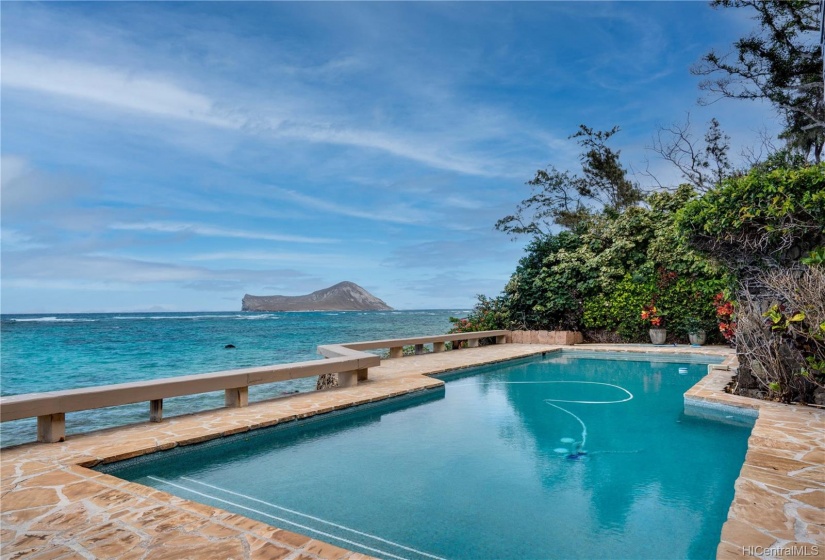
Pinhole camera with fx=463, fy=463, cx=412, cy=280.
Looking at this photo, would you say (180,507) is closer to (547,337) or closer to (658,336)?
(547,337)

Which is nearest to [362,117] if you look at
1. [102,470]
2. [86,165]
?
[86,165]

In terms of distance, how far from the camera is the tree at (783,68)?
46.0 feet

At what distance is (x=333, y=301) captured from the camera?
69.4 metres

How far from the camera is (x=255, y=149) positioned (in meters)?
14.0

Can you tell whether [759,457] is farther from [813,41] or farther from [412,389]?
[813,41]

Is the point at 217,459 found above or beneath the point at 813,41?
beneath

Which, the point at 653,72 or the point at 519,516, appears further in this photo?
the point at 653,72

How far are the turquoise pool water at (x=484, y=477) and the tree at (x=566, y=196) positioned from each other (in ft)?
55.1

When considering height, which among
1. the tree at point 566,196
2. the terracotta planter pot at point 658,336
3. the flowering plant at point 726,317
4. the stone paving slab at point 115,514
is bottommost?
the stone paving slab at point 115,514

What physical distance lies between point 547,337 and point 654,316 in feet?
10.4

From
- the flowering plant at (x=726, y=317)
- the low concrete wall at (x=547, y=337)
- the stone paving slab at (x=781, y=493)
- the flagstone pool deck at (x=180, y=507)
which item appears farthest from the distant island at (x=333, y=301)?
the stone paving slab at (x=781, y=493)

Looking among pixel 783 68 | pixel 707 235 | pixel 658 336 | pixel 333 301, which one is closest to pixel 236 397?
pixel 707 235

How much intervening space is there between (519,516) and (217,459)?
9.31ft

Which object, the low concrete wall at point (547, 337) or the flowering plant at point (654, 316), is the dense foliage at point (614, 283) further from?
the low concrete wall at point (547, 337)
